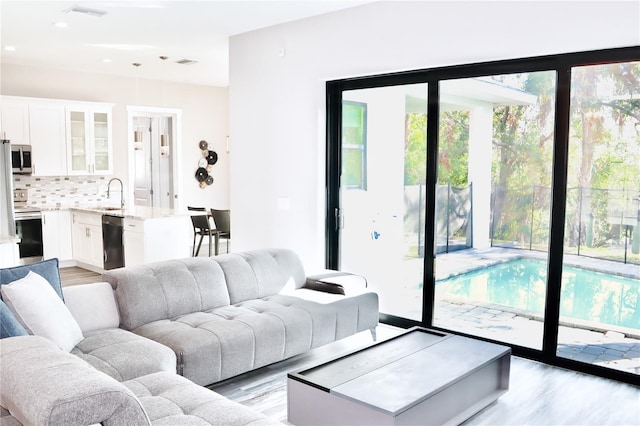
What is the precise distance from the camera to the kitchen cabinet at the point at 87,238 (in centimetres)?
713

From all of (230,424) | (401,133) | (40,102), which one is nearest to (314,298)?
(401,133)

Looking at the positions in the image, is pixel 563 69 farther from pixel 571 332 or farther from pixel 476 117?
pixel 571 332

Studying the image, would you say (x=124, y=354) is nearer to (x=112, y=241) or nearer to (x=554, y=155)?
(x=554, y=155)

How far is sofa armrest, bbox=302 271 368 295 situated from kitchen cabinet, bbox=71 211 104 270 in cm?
375

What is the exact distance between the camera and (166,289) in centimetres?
367

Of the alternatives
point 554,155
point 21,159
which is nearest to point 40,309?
point 554,155

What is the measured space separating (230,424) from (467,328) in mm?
2874

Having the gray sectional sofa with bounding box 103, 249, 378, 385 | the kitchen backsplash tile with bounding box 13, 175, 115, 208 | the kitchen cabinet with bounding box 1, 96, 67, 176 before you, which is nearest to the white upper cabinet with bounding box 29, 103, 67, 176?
the kitchen cabinet with bounding box 1, 96, 67, 176

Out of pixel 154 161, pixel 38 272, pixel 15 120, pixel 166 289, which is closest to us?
pixel 38 272

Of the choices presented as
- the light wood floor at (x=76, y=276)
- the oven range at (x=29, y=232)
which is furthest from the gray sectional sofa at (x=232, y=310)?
the oven range at (x=29, y=232)

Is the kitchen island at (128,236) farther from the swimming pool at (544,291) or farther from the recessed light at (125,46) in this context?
the swimming pool at (544,291)

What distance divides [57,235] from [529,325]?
619cm

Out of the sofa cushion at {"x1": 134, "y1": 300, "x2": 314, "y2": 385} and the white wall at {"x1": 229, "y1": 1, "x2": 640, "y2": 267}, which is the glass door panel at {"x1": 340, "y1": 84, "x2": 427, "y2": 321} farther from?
the sofa cushion at {"x1": 134, "y1": 300, "x2": 314, "y2": 385}

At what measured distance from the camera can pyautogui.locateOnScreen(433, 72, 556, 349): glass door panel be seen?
406cm
